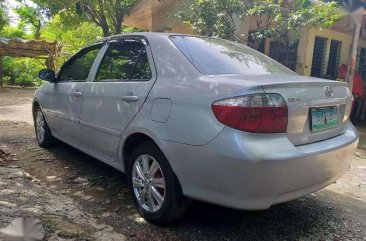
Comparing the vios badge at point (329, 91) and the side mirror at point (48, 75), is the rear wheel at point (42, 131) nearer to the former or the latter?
the side mirror at point (48, 75)

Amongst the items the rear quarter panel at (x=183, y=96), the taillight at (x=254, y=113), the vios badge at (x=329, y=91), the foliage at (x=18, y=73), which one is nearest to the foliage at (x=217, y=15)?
the rear quarter panel at (x=183, y=96)

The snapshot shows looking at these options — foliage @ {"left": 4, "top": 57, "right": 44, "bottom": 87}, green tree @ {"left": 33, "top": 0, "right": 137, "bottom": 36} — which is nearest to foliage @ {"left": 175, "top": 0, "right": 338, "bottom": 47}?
green tree @ {"left": 33, "top": 0, "right": 137, "bottom": 36}

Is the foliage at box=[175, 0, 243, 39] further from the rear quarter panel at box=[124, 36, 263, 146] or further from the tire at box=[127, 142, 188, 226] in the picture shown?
the tire at box=[127, 142, 188, 226]

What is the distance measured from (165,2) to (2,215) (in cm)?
1057

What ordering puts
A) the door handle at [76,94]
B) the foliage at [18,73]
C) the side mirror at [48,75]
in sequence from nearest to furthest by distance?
the door handle at [76,94]
the side mirror at [48,75]
the foliage at [18,73]

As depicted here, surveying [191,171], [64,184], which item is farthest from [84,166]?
[191,171]

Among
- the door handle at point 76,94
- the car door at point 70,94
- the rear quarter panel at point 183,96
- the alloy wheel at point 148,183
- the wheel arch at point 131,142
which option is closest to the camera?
the rear quarter panel at point 183,96

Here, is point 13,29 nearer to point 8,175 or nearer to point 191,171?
point 8,175

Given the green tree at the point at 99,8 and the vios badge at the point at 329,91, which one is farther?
the green tree at the point at 99,8

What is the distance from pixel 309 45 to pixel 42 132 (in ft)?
25.2

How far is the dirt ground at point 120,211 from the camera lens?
2859mm

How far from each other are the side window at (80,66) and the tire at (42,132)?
2.68 ft

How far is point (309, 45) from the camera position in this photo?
1016 centimetres

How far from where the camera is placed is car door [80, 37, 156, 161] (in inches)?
123
